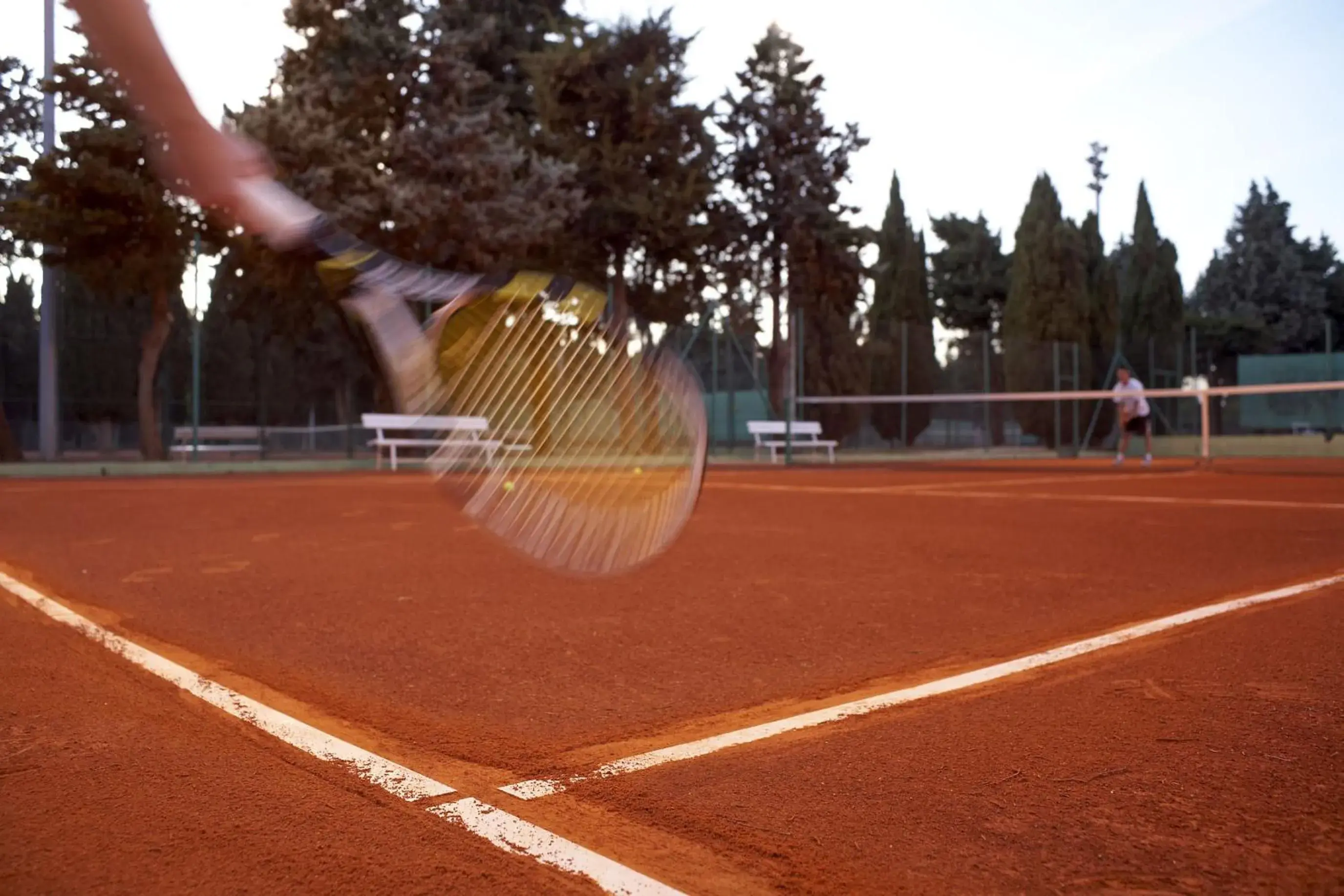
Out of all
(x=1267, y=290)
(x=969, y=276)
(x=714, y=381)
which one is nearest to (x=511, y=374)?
(x=714, y=381)

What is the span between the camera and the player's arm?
11.5 feet

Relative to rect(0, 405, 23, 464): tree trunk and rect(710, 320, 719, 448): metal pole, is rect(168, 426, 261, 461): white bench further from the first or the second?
rect(710, 320, 719, 448): metal pole

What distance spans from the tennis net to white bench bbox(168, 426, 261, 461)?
36.9 ft

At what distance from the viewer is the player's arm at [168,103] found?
351 cm

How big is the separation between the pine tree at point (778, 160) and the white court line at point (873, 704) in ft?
76.1

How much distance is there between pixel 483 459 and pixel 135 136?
53.4 feet

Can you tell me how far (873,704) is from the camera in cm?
258

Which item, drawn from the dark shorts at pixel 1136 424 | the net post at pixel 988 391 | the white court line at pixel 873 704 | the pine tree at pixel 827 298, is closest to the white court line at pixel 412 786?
the white court line at pixel 873 704

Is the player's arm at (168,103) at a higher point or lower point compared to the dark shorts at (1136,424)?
higher

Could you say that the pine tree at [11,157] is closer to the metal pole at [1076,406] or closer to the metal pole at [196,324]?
the metal pole at [196,324]

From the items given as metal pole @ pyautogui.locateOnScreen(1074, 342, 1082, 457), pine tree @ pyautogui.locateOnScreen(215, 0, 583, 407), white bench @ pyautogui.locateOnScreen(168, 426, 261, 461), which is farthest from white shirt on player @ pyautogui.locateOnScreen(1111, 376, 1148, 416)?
white bench @ pyautogui.locateOnScreen(168, 426, 261, 461)

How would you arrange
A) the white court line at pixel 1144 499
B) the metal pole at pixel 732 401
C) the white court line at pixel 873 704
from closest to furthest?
the white court line at pixel 873 704 → the white court line at pixel 1144 499 → the metal pole at pixel 732 401

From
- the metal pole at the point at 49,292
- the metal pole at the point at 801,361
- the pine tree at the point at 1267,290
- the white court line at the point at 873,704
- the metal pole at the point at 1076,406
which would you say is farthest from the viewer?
the pine tree at the point at 1267,290

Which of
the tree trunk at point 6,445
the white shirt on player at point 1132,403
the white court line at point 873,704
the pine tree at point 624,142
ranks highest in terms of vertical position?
the pine tree at point 624,142
